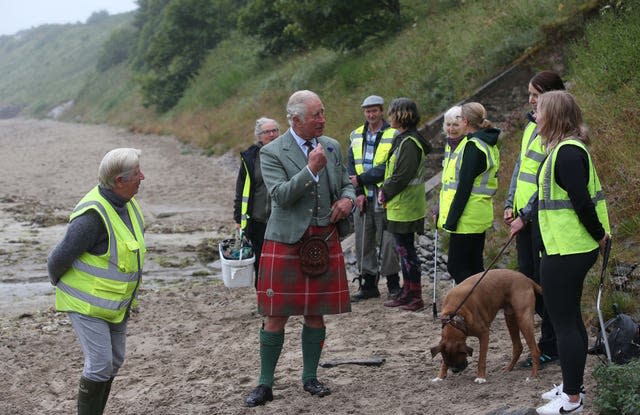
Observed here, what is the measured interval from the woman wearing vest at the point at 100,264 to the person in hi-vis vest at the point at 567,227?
2474mm

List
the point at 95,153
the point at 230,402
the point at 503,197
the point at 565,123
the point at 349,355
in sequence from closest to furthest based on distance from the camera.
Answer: the point at 565,123
the point at 230,402
the point at 349,355
the point at 503,197
the point at 95,153

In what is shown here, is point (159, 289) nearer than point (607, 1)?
Yes

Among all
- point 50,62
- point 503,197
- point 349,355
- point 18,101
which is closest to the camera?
point 349,355

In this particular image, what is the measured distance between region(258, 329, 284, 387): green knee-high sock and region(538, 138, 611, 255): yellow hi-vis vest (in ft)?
6.72

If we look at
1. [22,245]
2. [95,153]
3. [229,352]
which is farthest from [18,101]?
[229,352]

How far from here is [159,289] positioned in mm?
10453

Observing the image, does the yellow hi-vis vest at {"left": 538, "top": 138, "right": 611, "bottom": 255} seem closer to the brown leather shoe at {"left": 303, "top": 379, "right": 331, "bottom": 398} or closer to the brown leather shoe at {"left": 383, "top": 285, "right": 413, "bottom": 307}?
the brown leather shoe at {"left": 303, "top": 379, "right": 331, "bottom": 398}

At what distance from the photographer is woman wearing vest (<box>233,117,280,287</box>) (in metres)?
7.94

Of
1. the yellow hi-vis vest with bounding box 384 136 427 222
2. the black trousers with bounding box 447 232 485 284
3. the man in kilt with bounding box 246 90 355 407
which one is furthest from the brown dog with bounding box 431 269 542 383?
the yellow hi-vis vest with bounding box 384 136 427 222

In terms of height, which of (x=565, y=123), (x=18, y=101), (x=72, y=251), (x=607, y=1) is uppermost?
(x=18, y=101)

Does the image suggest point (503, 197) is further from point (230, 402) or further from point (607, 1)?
point (230, 402)

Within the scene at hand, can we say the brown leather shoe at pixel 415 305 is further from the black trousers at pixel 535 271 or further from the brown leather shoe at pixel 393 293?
the black trousers at pixel 535 271

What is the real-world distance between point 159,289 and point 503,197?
4.54 meters

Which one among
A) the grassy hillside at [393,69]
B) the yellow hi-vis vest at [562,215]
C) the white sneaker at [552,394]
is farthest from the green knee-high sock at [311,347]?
the grassy hillside at [393,69]
